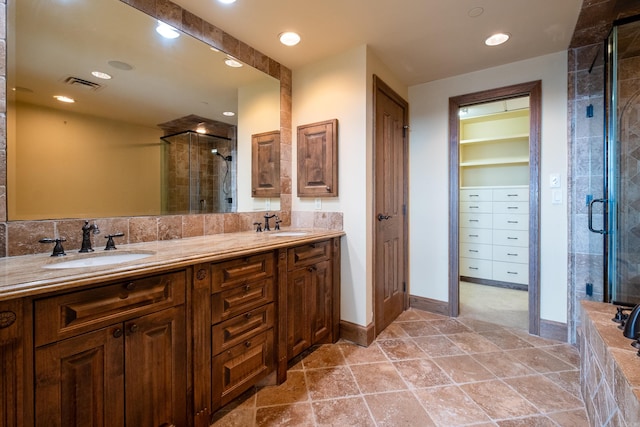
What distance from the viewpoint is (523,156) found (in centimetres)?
394

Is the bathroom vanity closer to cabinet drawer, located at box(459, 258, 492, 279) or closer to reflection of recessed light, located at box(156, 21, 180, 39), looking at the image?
reflection of recessed light, located at box(156, 21, 180, 39)

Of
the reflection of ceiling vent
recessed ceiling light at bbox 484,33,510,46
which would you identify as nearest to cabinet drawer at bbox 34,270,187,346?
the reflection of ceiling vent

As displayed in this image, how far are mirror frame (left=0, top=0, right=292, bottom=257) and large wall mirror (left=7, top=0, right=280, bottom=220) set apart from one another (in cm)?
4

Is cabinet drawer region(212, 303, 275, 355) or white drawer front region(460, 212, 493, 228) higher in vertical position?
white drawer front region(460, 212, 493, 228)

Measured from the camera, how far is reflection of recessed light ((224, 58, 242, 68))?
7.33 feet

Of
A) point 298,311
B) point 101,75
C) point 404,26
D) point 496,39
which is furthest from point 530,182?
point 101,75

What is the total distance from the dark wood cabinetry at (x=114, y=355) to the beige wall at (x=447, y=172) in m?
2.49

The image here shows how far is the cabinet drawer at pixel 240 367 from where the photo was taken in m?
1.46

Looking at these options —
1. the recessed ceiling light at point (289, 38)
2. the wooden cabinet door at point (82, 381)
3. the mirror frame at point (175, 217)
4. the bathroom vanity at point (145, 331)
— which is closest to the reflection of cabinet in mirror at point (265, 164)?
the mirror frame at point (175, 217)

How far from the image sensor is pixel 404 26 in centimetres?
208

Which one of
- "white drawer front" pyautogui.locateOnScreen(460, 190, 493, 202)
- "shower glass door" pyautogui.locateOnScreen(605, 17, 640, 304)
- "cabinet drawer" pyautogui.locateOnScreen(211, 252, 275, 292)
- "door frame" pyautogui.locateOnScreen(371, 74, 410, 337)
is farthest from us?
"white drawer front" pyautogui.locateOnScreen(460, 190, 493, 202)

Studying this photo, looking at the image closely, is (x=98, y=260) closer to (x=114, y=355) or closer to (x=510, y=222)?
(x=114, y=355)

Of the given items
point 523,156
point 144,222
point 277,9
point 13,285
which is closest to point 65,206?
point 144,222

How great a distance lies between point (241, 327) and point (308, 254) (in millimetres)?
678
